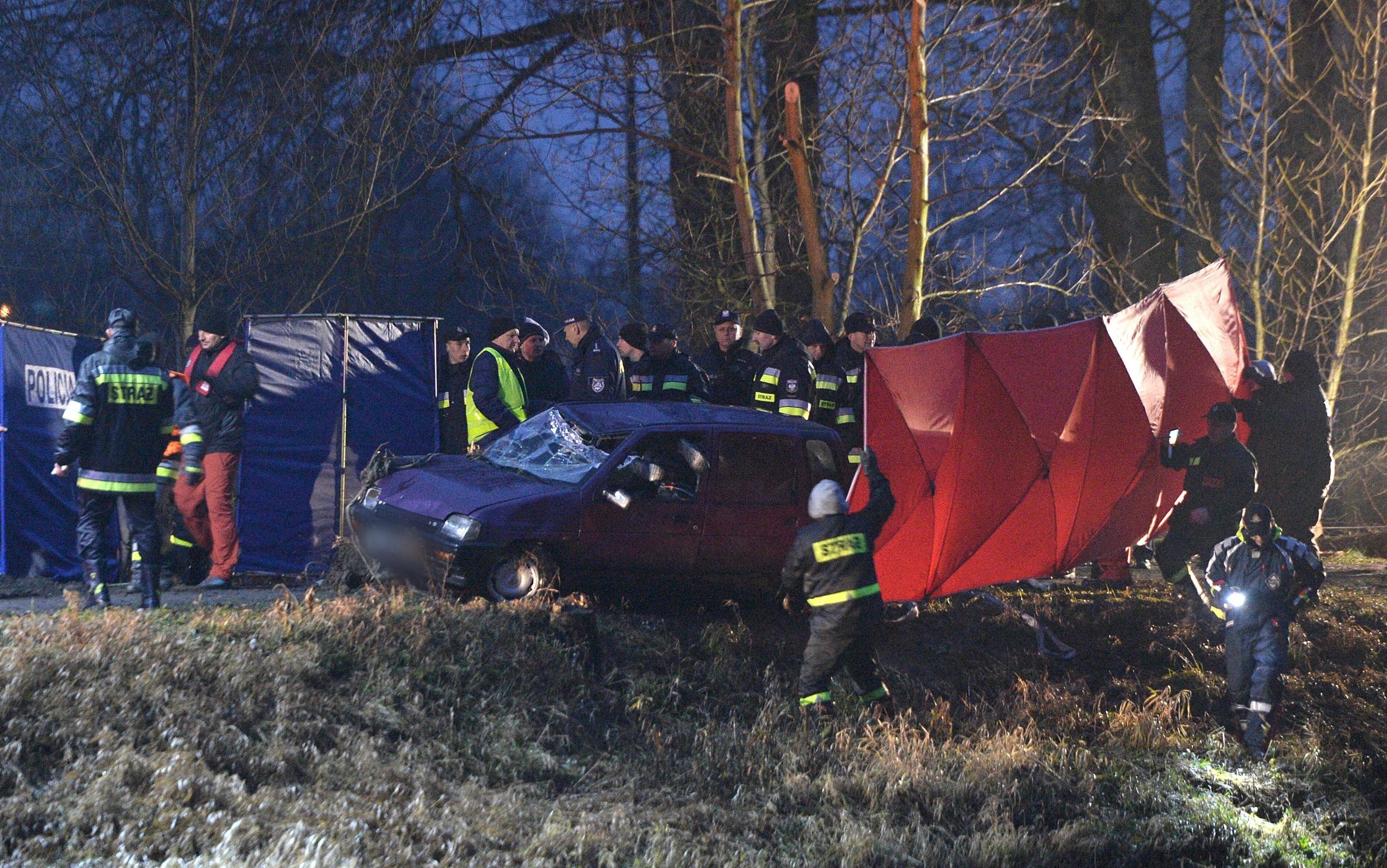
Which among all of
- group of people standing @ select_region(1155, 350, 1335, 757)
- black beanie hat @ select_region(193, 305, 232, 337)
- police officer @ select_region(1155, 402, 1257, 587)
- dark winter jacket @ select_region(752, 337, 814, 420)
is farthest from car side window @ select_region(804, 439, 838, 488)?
black beanie hat @ select_region(193, 305, 232, 337)

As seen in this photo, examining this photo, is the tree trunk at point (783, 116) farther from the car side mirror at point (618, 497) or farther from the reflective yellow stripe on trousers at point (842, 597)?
the reflective yellow stripe on trousers at point (842, 597)

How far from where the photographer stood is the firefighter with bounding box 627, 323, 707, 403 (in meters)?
9.95

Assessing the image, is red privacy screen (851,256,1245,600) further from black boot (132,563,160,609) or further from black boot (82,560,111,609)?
black boot (82,560,111,609)

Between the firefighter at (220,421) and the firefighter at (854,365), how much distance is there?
182 inches

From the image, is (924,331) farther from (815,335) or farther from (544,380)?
(544,380)

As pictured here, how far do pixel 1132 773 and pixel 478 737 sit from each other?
3846mm

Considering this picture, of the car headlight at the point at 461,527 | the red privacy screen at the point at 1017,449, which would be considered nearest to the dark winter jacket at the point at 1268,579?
the red privacy screen at the point at 1017,449

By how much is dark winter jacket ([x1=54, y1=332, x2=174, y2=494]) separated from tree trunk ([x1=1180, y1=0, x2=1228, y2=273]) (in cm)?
1342

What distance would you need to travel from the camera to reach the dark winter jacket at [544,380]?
9641 millimetres

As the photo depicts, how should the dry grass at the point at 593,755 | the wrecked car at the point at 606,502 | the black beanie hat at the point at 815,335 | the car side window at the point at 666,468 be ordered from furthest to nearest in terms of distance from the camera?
the black beanie hat at the point at 815,335
the car side window at the point at 666,468
the wrecked car at the point at 606,502
the dry grass at the point at 593,755

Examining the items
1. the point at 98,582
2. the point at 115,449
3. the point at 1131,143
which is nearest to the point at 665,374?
the point at 115,449

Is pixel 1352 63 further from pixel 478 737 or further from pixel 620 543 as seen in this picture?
pixel 478 737

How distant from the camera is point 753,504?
847cm

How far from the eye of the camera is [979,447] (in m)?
9.23
